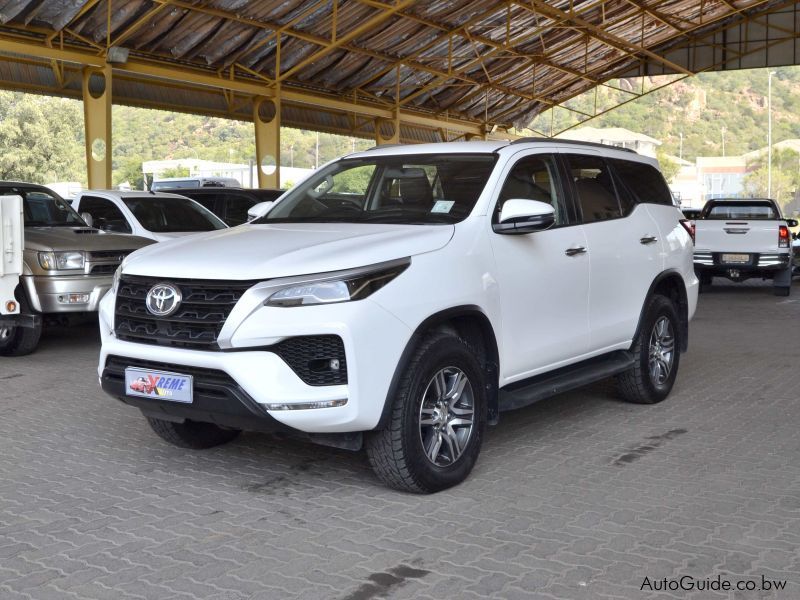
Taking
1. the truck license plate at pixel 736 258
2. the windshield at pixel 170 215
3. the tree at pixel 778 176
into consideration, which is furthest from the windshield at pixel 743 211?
the tree at pixel 778 176

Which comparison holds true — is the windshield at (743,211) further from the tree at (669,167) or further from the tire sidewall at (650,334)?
the tree at (669,167)

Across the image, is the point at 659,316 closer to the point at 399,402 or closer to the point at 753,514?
the point at 753,514

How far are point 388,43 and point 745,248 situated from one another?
13292mm

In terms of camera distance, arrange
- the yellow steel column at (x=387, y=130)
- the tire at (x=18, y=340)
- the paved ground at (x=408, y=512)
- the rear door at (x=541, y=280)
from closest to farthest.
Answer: the paved ground at (x=408, y=512), the rear door at (x=541, y=280), the tire at (x=18, y=340), the yellow steel column at (x=387, y=130)

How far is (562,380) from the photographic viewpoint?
588cm

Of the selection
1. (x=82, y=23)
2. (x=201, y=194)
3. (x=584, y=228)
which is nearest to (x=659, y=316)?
(x=584, y=228)

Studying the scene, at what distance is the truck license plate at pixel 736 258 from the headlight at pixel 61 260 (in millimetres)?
→ 11222

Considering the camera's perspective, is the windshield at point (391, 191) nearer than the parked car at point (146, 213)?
Yes

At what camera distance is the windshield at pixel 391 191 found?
17.9ft

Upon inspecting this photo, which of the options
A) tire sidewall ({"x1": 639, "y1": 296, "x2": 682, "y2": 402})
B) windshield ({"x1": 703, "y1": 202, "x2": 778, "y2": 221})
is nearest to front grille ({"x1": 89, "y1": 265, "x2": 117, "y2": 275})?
tire sidewall ({"x1": 639, "y1": 296, "x2": 682, "y2": 402})

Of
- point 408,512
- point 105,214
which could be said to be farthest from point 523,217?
point 105,214

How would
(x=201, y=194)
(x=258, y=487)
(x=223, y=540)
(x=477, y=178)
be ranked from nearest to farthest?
(x=223, y=540) < (x=258, y=487) < (x=477, y=178) < (x=201, y=194)

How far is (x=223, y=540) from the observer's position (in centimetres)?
427

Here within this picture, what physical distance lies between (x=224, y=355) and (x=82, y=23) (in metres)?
17.2
